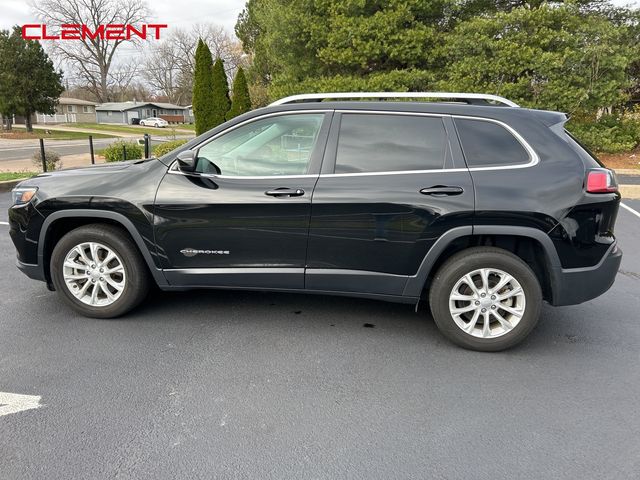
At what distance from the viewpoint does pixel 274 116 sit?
3684mm

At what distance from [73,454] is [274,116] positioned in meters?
2.59

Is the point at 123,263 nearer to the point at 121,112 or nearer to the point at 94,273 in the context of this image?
the point at 94,273

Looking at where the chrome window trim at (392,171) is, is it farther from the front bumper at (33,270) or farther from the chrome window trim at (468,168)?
the front bumper at (33,270)

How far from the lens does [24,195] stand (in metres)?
3.88

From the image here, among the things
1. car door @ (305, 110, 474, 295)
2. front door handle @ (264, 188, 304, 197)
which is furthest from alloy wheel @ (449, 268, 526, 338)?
front door handle @ (264, 188, 304, 197)

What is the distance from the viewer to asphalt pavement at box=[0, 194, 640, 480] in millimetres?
2355

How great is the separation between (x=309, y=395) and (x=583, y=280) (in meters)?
2.09

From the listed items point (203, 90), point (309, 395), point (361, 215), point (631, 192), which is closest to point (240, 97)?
point (203, 90)

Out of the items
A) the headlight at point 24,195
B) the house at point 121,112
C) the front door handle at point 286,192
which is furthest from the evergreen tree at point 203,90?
the house at point 121,112

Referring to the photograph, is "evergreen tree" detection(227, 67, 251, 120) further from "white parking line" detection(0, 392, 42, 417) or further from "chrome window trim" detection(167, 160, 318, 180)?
"white parking line" detection(0, 392, 42, 417)

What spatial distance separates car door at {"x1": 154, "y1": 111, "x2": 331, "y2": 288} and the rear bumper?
185 cm

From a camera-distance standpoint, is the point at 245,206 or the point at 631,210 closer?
the point at 245,206

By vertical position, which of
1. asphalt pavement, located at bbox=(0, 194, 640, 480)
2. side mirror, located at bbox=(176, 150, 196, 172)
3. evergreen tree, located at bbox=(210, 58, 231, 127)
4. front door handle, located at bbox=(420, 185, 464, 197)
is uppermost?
evergreen tree, located at bbox=(210, 58, 231, 127)

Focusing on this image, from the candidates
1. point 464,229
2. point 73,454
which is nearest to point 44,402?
point 73,454
